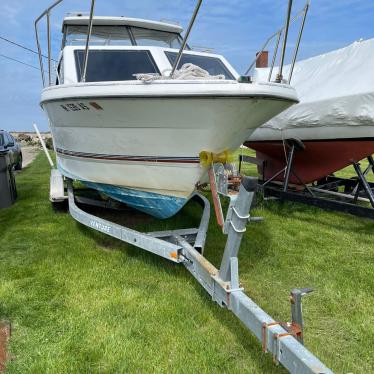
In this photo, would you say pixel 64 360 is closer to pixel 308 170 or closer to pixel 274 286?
pixel 274 286

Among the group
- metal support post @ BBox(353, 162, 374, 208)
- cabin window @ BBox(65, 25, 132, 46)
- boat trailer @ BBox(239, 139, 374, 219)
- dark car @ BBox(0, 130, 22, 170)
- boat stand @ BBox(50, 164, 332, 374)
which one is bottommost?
dark car @ BBox(0, 130, 22, 170)

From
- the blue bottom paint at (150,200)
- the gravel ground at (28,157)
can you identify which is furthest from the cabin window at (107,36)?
the gravel ground at (28,157)

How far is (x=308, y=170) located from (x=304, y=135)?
0.87m

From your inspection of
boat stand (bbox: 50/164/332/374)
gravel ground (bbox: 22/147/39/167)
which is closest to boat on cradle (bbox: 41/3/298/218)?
boat stand (bbox: 50/164/332/374)

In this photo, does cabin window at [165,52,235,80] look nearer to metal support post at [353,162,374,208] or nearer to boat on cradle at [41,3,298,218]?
boat on cradle at [41,3,298,218]

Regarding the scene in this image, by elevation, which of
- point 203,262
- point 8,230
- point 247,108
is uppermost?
point 247,108

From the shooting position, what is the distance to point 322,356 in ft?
9.24

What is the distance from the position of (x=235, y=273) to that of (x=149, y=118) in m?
1.73

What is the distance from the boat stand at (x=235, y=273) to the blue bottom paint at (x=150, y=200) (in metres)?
0.28

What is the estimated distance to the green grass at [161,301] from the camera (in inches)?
109

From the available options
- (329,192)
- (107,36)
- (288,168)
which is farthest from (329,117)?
(107,36)

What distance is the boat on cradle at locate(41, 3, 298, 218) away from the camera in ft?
12.0

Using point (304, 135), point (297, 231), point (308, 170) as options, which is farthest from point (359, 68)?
point (297, 231)

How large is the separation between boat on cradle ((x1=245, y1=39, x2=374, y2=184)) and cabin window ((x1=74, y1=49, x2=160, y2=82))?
259 centimetres
